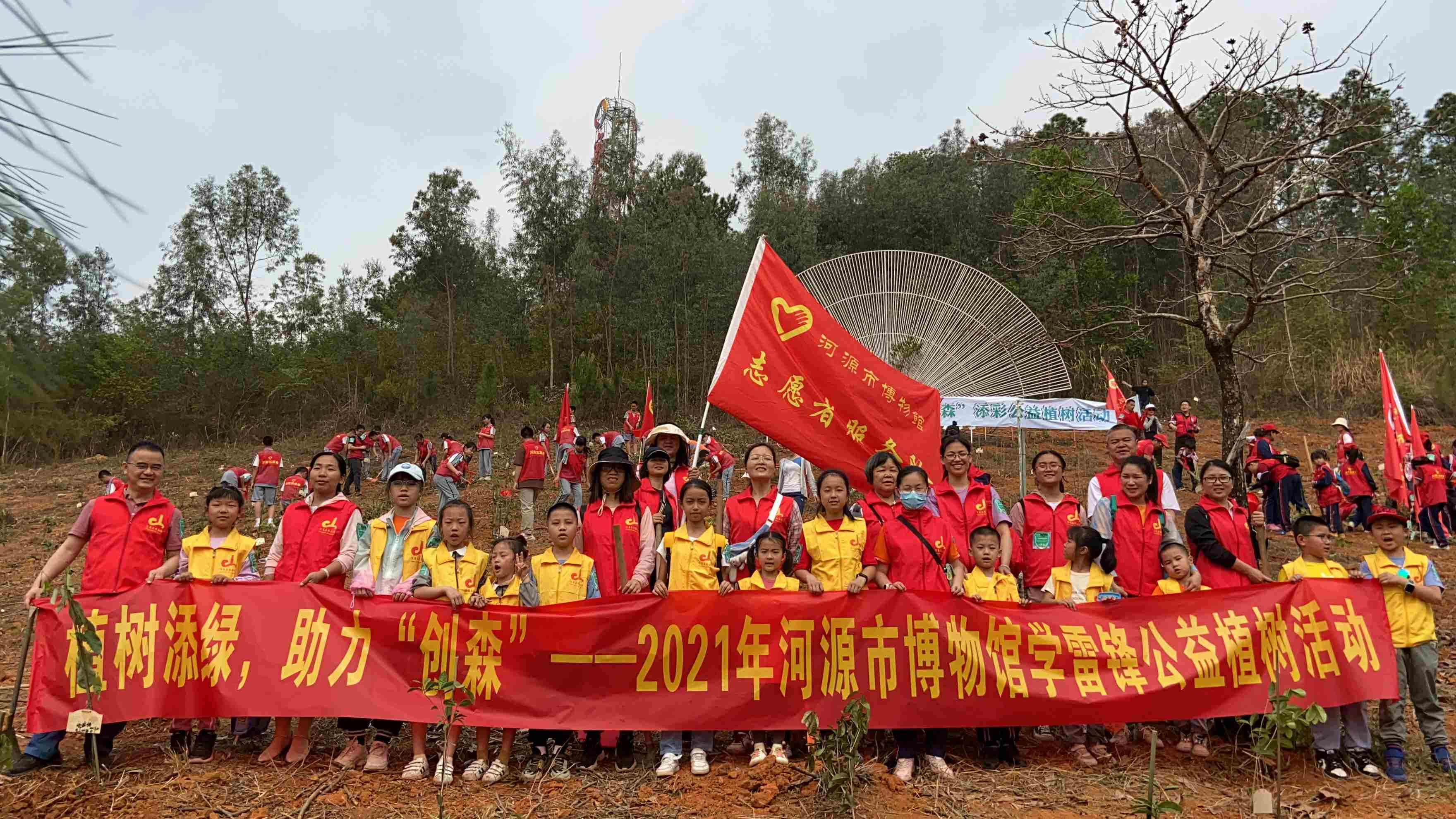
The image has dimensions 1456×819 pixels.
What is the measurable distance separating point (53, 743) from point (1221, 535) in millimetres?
6378

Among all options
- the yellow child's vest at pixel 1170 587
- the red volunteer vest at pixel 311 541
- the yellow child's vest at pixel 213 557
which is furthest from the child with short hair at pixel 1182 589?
the yellow child's vest at pixel 213 557

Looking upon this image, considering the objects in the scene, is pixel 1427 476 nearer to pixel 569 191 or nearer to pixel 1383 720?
pixel 1383 720

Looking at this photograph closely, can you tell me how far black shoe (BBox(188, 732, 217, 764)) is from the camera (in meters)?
4.37

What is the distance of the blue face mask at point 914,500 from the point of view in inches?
177

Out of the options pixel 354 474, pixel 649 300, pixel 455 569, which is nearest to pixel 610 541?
pixel 455 569

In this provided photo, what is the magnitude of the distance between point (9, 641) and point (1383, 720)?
34.2ft

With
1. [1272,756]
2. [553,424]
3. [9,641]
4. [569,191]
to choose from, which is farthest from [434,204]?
[1272,756]

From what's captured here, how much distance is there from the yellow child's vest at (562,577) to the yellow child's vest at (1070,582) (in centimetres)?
266

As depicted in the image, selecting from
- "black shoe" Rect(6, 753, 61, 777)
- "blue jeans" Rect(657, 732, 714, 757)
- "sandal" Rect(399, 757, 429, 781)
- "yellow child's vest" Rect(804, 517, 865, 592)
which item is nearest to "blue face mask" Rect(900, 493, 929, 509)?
"yellow child's vest" Rect(804, 517, 865, 592)

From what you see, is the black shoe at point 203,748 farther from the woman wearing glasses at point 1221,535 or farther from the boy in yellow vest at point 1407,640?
the boy in yellow vest at point 1407,640

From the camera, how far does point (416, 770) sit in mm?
4125

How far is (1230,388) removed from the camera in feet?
22.9

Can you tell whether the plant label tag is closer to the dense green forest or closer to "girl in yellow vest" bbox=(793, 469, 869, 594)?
"girl in yellow vest" bbox=(793, 469, 869, 594)

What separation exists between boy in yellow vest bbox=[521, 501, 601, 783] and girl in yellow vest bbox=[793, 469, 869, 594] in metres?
1.18
